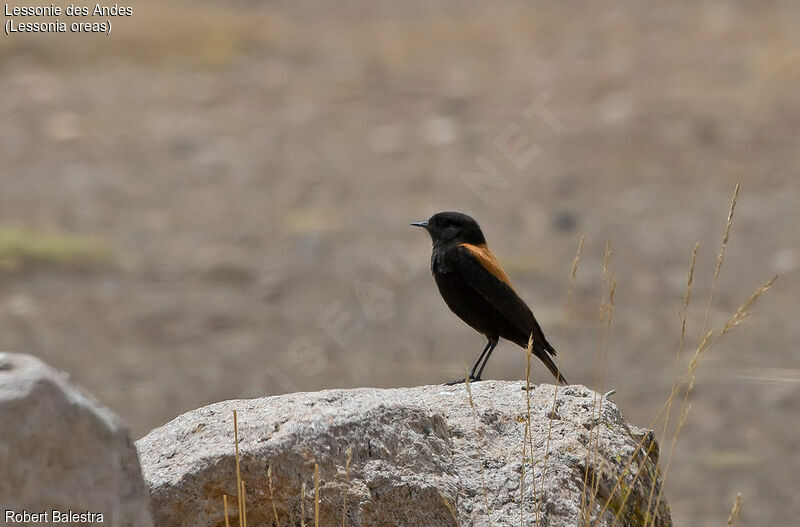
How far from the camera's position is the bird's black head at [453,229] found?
272 inches

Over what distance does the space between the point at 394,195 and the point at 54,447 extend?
40.2ft

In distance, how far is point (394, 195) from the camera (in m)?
15.7

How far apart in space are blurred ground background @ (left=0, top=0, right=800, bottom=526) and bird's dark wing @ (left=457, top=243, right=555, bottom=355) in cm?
345

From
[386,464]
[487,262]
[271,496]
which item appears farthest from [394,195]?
[271,496]

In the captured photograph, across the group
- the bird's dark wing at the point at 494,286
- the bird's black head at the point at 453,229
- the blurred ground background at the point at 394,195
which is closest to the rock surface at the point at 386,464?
the bird's dark wing at the point at 494,286

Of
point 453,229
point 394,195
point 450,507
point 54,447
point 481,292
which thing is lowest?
point 450,507

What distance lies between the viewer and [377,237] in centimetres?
1479

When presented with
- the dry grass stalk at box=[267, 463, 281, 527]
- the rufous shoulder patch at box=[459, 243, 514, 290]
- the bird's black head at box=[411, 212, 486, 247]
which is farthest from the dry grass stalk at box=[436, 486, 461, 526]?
the bird's black head at box=[411, 212, 486, 247]

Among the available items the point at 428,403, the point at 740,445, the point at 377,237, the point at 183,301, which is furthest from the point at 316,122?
the point at 428,403

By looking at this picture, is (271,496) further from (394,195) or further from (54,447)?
(394,195)

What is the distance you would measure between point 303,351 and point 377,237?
2193 millimetres

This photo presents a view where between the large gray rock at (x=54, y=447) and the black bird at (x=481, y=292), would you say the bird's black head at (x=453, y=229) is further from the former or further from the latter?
the large gray rock at (x=54, y=447)

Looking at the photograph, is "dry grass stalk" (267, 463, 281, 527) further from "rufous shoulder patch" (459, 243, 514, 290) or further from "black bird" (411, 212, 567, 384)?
"rufous shoulder patch" (459, 243, 514, 290)

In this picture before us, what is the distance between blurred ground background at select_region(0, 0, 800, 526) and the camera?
486 inches
